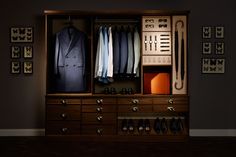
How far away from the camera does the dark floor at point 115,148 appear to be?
14.8ft

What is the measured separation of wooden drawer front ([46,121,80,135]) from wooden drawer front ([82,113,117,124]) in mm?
146

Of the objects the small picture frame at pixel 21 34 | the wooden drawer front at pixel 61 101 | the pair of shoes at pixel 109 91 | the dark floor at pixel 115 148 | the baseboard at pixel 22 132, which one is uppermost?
the small picture frame at pixel 21 34

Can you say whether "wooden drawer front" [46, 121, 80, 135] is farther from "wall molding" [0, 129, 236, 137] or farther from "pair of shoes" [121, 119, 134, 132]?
"pair of shoes" [121, 119, 134, 132]

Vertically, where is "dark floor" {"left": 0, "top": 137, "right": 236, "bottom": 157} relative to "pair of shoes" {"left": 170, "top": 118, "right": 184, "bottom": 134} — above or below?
below

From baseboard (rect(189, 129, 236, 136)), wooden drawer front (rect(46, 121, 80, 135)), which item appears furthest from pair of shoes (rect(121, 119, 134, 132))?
baseboard (rect(189, 129, 236, 136))

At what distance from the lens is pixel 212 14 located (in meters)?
5.96

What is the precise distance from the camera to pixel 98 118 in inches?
214

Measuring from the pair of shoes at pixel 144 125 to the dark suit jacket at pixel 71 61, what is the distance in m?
1.14

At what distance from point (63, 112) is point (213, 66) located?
2.69 m

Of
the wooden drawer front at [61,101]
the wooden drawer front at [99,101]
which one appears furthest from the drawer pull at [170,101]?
the wooden drawer front at [61,101]

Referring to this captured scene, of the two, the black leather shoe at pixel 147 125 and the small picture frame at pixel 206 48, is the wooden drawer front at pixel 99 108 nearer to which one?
the black leather shoe at pixel 147 125

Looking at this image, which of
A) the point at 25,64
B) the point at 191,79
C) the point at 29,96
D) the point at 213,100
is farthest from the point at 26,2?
the point at 213,100

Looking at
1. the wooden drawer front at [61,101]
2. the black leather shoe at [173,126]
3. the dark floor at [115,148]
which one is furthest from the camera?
the black leather shoe at [173,126]

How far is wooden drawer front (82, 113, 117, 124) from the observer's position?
17.8ft
